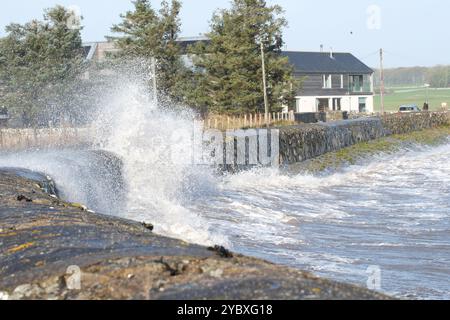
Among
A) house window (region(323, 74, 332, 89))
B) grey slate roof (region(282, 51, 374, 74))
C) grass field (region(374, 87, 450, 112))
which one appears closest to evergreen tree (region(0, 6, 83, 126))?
grey slate roof (region(282, 51, 374, 74))

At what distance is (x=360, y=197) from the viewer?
21.9m

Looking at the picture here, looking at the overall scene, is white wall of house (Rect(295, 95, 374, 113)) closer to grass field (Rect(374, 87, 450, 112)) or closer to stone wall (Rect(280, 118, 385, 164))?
grass field (Rect(374, 87, 450, 112))

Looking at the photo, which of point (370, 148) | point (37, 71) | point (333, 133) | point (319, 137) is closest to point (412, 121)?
point (370, 148)

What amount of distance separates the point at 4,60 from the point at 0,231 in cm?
3658

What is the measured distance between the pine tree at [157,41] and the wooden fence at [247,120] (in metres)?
3.36

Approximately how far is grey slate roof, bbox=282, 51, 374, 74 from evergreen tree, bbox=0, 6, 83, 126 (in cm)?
4479

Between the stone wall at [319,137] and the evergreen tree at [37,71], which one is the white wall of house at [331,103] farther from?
the evergreen tree at [37,71]

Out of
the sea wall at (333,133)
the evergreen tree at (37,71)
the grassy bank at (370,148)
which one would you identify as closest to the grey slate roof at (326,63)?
the grassy bank at (370,148)

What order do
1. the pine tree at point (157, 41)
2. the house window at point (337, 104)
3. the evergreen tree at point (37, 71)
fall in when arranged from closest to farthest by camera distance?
the evergreen tree at point (37, 71) < the pine tree at point (157, 41) < the house window at point (337, 104)

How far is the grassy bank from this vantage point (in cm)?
3076

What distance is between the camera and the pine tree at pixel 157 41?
4859cm

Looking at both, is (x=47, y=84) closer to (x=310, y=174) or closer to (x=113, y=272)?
(x=310, y=174)

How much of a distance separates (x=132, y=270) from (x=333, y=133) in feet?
108

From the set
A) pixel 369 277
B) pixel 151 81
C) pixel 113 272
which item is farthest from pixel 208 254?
pixel 151 81
